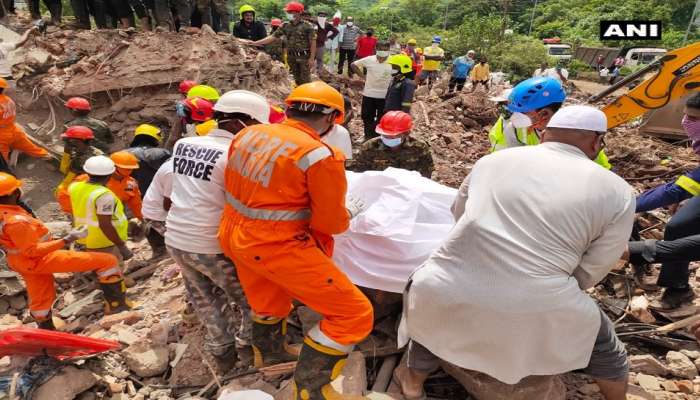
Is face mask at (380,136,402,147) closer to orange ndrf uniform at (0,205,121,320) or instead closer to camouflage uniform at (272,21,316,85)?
orange ndrf uniform at (0,205,121,320)

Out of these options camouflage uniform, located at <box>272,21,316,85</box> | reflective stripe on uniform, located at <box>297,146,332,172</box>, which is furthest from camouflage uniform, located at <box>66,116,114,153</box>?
reflective stripe on uniform, located at <box>297,146,332,172</box>

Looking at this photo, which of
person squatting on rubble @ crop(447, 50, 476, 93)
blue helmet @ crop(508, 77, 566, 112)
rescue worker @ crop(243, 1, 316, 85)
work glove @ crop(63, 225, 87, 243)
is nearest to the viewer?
blue helmet @ crop(508, 77, 566, 112)

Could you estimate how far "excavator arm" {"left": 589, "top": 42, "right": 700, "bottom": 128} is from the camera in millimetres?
3842

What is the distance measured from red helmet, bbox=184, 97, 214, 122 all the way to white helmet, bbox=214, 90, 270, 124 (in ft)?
6.16

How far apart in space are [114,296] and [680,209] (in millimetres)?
4674

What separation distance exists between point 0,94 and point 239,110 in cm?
444

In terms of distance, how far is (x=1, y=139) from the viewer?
5086 mm

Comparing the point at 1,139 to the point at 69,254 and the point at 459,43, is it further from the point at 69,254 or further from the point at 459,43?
the point at 459,43

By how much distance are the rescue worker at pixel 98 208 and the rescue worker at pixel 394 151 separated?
236 centimetres

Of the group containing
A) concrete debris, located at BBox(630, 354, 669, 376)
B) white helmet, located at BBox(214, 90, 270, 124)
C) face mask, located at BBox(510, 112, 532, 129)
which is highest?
white helmet, located at BBox(214, 90, 270, 124)

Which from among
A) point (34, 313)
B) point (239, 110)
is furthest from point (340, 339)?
point (34, 313)

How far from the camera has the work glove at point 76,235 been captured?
3648mm

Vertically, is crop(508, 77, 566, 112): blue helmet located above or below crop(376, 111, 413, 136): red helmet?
above

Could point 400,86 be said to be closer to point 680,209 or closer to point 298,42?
point 298,42
